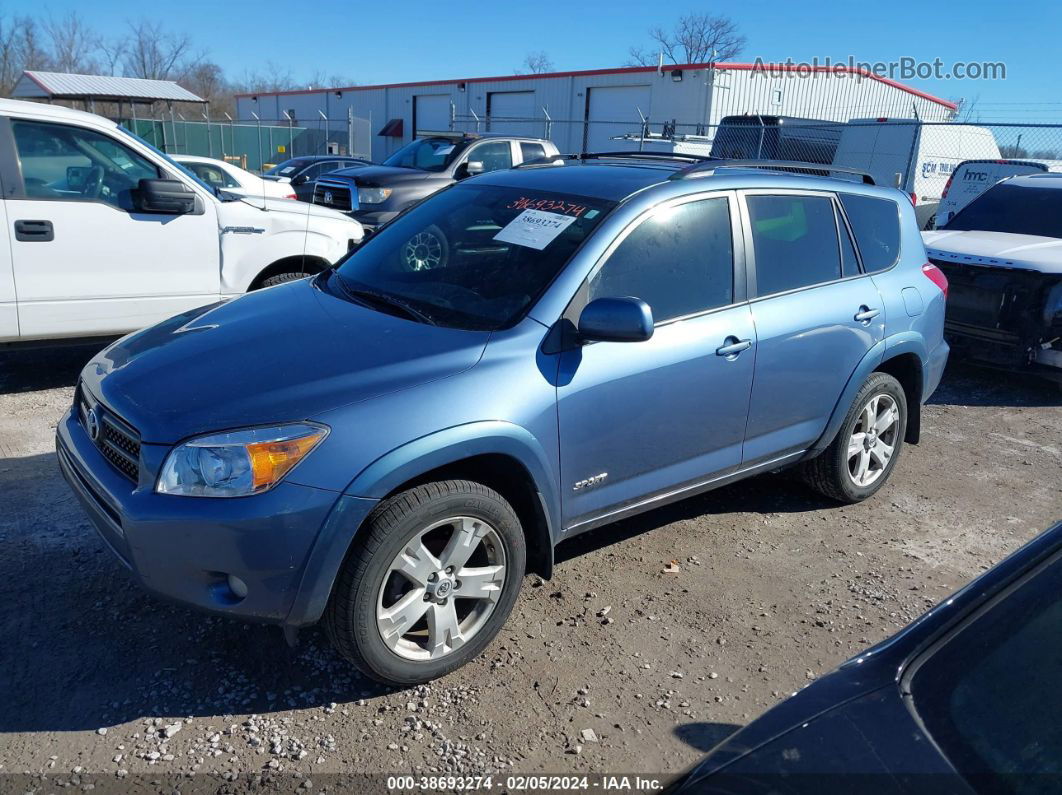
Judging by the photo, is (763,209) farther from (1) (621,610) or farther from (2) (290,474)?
(2) (290,474)

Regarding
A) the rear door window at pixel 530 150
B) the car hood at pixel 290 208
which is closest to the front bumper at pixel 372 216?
the rear door window at pixel 530 150

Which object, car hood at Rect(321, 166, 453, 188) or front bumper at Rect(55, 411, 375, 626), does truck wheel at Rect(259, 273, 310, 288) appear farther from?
car hood at Rect(321, 166, 453, 188)

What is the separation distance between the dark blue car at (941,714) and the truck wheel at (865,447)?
2762 mm

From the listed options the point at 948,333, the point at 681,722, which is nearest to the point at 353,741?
the point at 681,722

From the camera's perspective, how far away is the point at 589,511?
3402 millimetres

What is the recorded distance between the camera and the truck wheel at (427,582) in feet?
9.01

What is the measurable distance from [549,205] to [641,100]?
26971 millimetres

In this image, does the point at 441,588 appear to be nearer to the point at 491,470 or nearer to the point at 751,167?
the point at 491,470

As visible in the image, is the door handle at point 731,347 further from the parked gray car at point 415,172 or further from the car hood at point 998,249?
the parked gray car at point 415,172

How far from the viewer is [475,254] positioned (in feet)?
12.1

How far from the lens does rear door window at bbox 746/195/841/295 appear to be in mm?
3986

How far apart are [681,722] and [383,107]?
136ft

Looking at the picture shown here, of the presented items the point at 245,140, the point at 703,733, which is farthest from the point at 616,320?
the point at 245,140

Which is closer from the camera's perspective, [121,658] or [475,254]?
[121,658]
